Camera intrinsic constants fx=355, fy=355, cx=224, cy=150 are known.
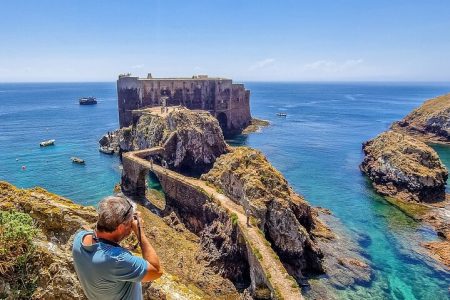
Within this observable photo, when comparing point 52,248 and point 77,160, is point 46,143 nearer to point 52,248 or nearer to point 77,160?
point 77,160

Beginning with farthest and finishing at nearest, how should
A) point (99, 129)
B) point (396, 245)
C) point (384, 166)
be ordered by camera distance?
point (99, 129), point (384, 166), point (396, 245)

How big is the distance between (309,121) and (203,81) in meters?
44.1

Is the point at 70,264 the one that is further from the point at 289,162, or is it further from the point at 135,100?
the point at 135,100

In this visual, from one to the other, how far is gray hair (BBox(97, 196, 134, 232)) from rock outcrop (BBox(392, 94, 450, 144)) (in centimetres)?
9496

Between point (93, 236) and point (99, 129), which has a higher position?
point (93, 236)

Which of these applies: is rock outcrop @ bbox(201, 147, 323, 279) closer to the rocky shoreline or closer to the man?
the rocky shoreline

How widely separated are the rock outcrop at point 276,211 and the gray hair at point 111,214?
80.6ft

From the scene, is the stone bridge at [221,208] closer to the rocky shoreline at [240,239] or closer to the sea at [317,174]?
the rocky shoreline at [240,239]

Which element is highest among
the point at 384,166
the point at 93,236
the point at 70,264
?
the point at 93,236

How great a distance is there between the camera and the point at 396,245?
33719 millimetres

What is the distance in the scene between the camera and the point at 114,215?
434 centimetres

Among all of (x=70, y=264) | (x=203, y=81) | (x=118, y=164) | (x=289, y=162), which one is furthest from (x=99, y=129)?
(x=70, y=264)

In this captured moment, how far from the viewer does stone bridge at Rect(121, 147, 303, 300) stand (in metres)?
21.6

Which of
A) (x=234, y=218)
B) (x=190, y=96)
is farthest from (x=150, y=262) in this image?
(x=190, y=96)
